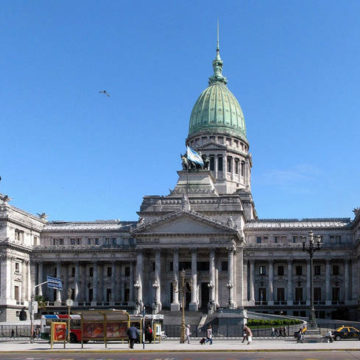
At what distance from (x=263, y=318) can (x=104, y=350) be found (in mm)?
55045

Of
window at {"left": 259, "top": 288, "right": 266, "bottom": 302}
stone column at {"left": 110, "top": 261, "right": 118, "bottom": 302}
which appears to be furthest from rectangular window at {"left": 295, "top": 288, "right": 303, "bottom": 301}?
stone column at {"left": 110, "top": 261, "right": 118, "bottom": 302}

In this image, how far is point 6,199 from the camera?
128375 millimetres

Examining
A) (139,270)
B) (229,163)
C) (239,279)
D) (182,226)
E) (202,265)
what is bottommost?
(239,279)

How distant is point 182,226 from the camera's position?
12581 centimetres

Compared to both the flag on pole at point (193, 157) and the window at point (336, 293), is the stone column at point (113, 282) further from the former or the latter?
the window at point (336, 293)

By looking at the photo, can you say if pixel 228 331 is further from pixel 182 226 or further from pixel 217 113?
pixel 217 113

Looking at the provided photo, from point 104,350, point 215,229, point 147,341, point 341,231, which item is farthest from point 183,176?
point 104,350

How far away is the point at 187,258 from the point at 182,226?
6542 millimetres

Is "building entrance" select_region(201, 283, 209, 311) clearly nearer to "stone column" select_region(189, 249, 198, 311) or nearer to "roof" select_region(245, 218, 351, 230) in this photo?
"stone column" select_region(189, 249, 198, 311)

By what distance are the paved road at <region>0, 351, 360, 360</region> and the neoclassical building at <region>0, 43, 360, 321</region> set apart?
2379 inches

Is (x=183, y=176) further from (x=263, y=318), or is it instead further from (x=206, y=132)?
(x=263, y=318)

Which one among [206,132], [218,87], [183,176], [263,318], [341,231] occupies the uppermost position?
[218,87]

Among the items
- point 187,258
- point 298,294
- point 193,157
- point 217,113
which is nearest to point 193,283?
point 187,258

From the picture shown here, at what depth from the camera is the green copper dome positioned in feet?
534
